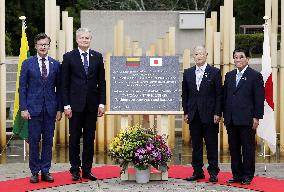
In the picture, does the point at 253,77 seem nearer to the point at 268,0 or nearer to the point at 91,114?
the point at 91,114

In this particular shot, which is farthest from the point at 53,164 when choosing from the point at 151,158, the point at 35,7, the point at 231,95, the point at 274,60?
the point at 35,7

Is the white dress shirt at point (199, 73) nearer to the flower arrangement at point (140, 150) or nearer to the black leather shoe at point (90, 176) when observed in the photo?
the flower arrangement at point (140, 150)

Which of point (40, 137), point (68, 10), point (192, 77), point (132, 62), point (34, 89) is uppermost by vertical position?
point (68, 10)

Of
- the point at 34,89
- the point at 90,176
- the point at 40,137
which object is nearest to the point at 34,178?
the point at 40,137

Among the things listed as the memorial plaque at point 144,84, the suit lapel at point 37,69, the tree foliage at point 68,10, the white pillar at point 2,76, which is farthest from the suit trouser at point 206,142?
the tree foliage at point 68,10

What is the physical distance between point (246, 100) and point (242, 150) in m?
0.63

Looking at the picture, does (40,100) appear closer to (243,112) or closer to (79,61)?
(79,61)

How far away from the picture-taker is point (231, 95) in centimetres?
855

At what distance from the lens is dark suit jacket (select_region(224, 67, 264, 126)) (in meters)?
8.39

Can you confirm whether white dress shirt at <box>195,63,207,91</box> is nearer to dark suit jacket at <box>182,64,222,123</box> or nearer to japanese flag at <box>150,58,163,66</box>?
dark suit jacket at <box>182,64,222,123</box>

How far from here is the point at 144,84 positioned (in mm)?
9305

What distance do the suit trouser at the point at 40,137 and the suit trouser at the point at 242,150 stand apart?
228 centimetres

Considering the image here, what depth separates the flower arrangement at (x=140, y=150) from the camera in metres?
8.45

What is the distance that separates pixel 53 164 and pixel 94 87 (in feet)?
6.99
